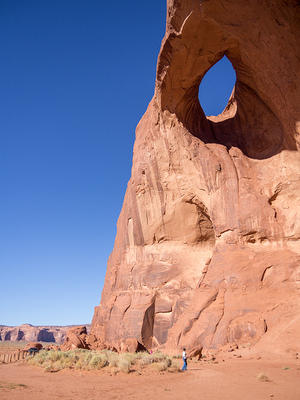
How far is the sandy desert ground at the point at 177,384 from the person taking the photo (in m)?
9.77

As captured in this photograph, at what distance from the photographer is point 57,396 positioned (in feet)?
33.0

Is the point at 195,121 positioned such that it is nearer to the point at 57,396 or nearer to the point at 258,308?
the point at 258,308

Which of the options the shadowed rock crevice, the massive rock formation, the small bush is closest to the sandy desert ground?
the small bush

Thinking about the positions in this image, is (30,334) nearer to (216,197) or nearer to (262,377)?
(216,197)

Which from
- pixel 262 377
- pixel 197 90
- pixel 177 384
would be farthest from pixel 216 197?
pixel 177 384

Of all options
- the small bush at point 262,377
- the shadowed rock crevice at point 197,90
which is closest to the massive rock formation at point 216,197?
the shadowed rock crevice at point 197,90

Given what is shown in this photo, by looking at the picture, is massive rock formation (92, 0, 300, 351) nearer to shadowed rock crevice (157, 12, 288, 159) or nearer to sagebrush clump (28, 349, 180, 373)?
shadowed rock crevice (157, 12, 288, 159)

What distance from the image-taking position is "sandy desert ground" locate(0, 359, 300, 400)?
9.77 m

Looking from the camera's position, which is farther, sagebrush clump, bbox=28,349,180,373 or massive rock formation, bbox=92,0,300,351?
massive rock formation, bbox=92,0,300,351

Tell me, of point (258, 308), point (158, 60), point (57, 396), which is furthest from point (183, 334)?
point (158, 60)

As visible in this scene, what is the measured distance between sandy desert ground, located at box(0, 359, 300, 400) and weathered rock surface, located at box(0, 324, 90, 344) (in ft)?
298

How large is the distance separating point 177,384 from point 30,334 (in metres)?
98.1

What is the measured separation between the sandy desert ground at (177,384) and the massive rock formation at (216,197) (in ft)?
10.7

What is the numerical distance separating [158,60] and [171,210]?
9.82m
